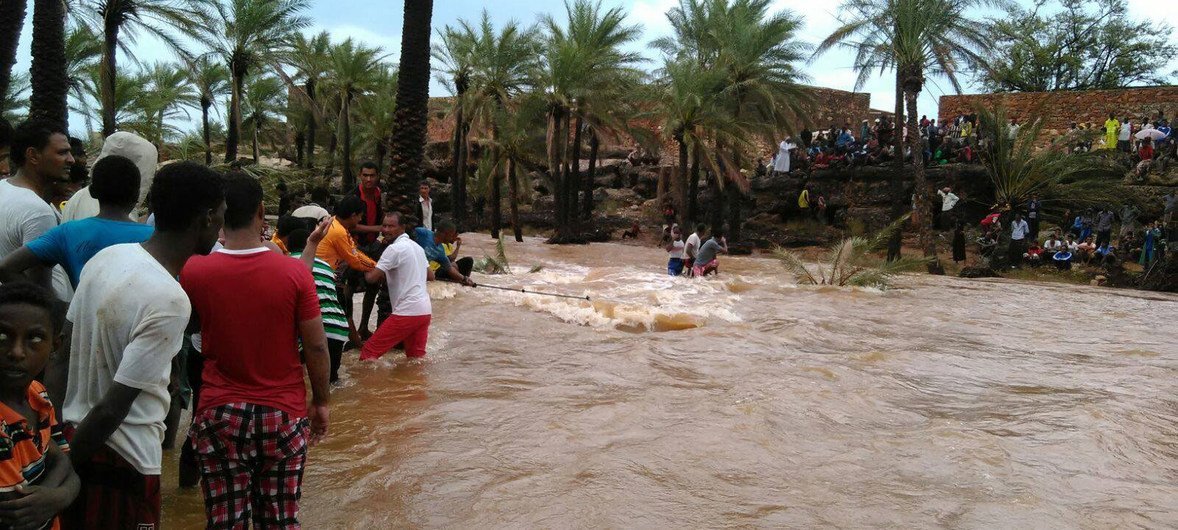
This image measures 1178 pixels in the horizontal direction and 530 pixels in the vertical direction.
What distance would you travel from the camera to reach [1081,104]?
32438 mm

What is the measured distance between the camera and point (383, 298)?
8016 millimetres

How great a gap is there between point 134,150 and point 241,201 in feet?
4.19

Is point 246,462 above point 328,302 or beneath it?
beneath

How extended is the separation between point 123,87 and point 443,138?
53.6 feet

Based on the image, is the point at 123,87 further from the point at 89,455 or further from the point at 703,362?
the point at 89,455

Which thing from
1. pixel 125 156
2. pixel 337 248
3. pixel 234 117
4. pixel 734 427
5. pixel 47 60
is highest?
pixel 234 117

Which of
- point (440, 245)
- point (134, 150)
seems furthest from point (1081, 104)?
point (134, 150)

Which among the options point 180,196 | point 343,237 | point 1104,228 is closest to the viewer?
point 180,196

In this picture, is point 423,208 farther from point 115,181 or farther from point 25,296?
point 25,296

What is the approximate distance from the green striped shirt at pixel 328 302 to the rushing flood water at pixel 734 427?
679mm

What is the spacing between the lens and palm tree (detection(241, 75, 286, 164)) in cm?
4097

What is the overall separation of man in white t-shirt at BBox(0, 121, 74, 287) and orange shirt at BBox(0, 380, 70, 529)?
65.4 inches

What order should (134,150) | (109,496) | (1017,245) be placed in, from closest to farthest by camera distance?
1. (109,496)
2. (134,150)
3. (1017,245)

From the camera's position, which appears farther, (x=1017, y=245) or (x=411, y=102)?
(x=1017, y=245)
